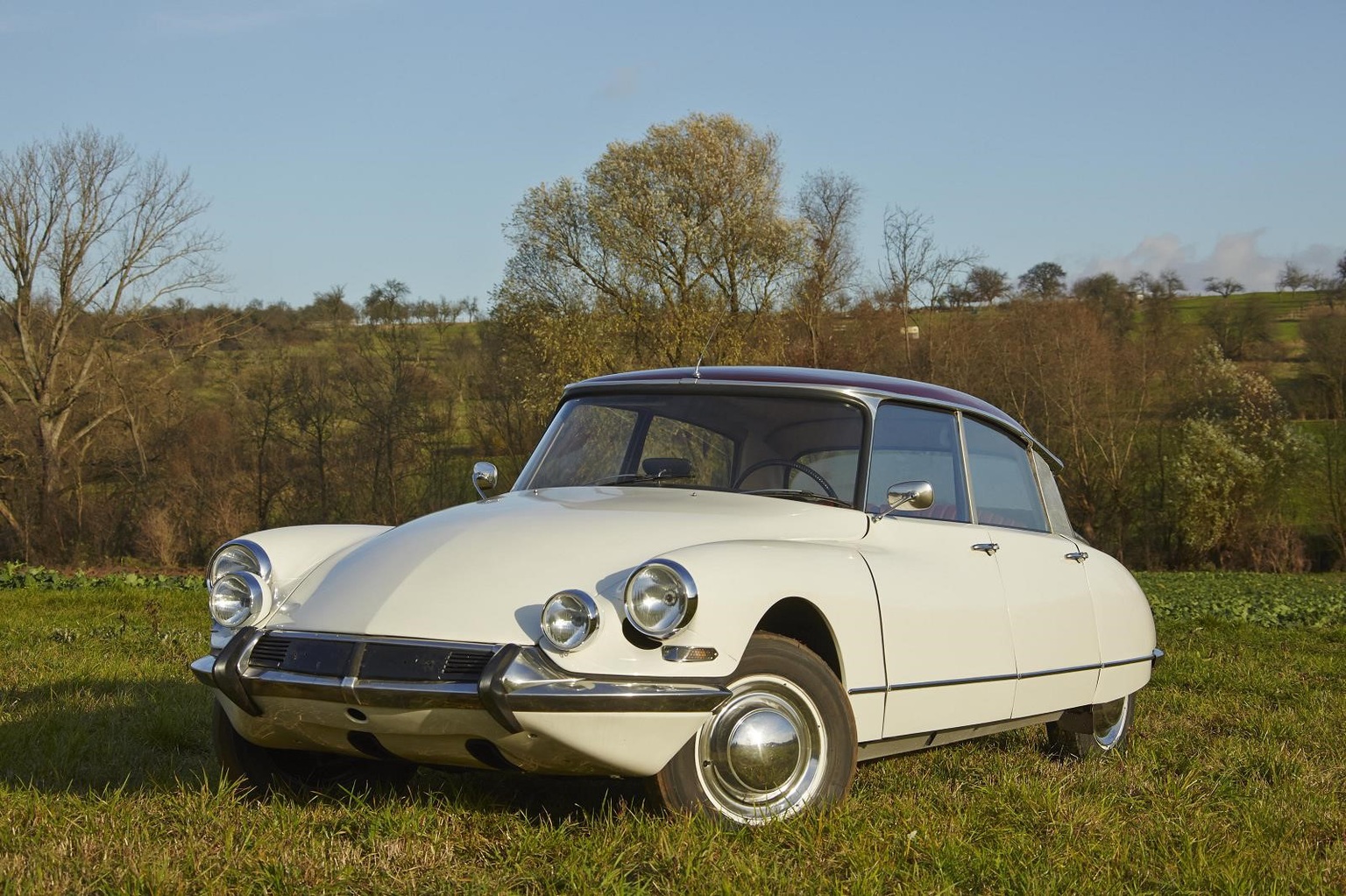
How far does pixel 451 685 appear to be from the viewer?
12.7ft

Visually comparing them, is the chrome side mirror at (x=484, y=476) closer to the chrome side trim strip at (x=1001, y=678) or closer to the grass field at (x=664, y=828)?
the grass field at (x=664, y=828)

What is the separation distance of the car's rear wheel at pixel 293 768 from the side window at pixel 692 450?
1593 millimetres

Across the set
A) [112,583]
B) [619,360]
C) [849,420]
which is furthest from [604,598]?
[619,360]

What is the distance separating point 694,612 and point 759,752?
540 mm

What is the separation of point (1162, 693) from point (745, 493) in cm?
424

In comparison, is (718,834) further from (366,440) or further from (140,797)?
(366,440)

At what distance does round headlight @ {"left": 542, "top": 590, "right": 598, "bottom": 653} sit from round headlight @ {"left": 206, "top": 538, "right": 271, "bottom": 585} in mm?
1311

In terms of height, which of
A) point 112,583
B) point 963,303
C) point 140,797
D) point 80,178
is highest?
point 80,178

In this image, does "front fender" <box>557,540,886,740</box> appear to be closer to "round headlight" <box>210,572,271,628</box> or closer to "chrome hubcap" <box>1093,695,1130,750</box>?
"round headlight" <box>210,572,271,628</box>

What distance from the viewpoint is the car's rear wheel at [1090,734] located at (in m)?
6.16

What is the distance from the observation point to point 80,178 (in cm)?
4034

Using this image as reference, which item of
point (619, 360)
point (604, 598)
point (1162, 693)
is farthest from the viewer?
point (619, 360)

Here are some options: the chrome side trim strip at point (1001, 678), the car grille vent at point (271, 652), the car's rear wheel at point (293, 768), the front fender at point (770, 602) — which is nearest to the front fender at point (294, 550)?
the car grille vent at point (271, 652)

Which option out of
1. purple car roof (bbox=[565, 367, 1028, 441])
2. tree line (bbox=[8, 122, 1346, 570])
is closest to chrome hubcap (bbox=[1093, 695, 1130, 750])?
purple car roof (bbox=[565, 367, 1028, 441])
